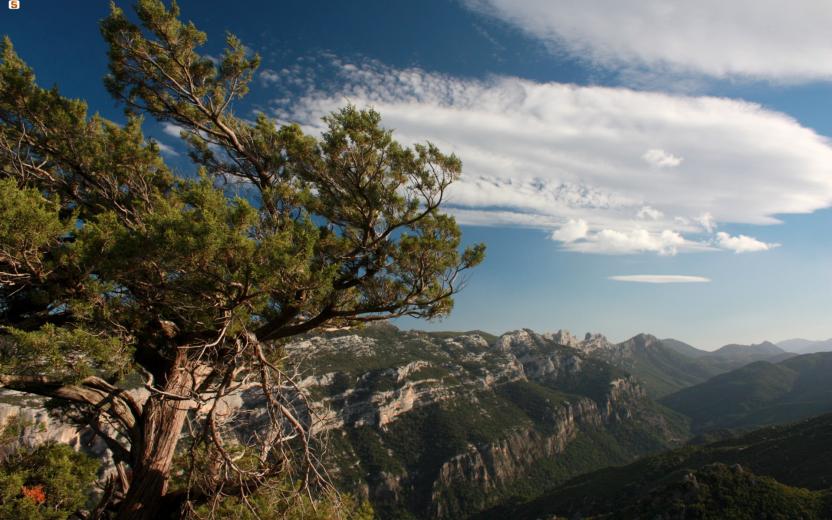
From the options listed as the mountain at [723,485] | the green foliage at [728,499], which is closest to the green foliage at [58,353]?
the green foliage at [728,499]

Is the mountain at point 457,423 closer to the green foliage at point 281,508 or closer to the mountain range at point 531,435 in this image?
the mountain range at point 531,435

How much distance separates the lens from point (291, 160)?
29.0 ft

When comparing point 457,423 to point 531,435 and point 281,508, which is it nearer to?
point 531,435

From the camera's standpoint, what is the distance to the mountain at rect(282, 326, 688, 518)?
11031cm

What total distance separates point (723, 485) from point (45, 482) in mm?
62233

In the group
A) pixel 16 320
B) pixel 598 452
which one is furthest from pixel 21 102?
pixel 598 452

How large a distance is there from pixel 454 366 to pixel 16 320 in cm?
15566

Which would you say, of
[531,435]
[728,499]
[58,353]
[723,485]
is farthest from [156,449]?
[531,435]

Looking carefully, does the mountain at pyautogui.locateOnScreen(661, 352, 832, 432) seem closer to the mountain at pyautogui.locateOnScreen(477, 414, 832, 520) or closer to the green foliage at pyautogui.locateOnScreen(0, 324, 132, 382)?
the mountain at pyautogui.locateOnScreen(477, 414, 832, 520)

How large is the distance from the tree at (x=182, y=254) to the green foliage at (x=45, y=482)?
1.42 metres

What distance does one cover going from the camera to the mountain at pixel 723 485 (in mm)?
41500

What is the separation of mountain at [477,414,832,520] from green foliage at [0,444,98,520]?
5537 cm

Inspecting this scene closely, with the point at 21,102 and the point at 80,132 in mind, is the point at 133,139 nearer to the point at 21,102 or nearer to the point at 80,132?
the point at 80,132

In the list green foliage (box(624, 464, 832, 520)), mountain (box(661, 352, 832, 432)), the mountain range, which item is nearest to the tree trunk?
the mountain range
